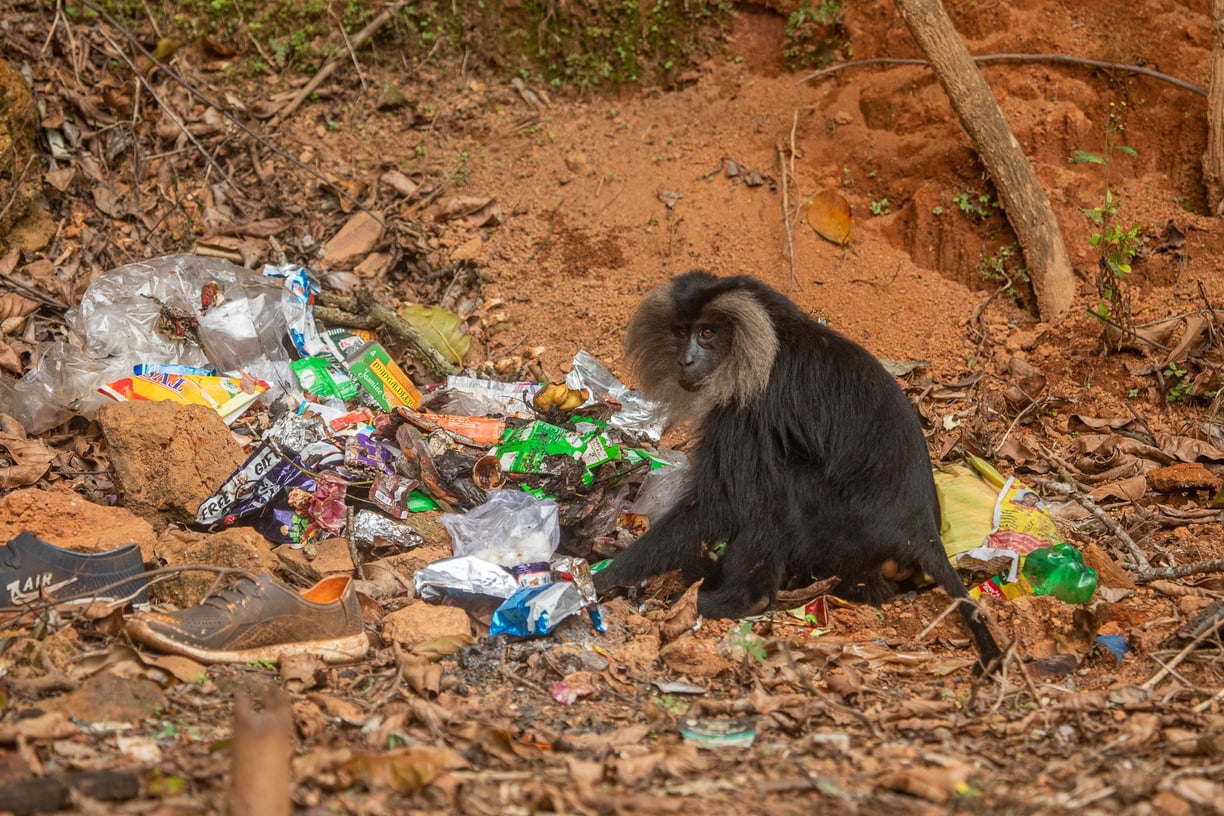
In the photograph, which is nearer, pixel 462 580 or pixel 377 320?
pixel 462 580

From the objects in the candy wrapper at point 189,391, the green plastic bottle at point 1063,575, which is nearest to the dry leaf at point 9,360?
the candy wrapper at point 189,391

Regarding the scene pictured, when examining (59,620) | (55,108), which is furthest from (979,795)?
(55,108)

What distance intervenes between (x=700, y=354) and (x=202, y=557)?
2.10m

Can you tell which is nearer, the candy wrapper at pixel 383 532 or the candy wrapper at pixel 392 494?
the candy wrapper at pixel 383 532

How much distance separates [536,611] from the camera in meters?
3.86

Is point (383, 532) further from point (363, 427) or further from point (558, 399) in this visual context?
point (558, 399)

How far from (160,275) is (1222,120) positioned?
596 cm

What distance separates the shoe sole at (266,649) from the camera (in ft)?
10.8

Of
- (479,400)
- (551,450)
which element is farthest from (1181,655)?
(479,400)

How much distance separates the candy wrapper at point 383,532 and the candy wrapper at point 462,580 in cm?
41

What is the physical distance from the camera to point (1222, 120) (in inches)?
247

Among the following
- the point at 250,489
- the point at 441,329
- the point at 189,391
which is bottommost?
the point at 250,489

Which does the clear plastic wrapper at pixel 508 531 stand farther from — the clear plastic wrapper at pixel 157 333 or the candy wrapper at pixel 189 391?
the clear plastic wrapper at pixel 157 333

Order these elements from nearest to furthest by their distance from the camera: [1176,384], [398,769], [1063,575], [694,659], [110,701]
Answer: [398,769], [110,701], [694,659], [1063,575], [1176,384]
